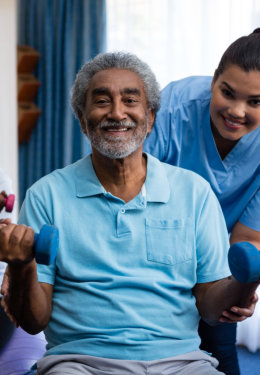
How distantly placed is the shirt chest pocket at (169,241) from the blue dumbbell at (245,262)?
A: 1.03 ft

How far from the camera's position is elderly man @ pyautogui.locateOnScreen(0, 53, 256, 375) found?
1.27 metres

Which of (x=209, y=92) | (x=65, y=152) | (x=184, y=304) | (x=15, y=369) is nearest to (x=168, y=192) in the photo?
(x=184, y=304)

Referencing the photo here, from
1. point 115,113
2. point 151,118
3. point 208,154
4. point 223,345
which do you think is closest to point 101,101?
point 115,113

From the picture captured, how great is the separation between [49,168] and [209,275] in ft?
8.24

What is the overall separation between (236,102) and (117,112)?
1.26 ft

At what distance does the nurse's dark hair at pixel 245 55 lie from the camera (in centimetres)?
149

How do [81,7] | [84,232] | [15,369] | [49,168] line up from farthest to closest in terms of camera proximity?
1. [49,168]
2. [81,7]
3. [15,369]
4. [84,232]

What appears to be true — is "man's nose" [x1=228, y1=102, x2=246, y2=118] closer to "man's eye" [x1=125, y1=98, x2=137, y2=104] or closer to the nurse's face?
the nurse's face

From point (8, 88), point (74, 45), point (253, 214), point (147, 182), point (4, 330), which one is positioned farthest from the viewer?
point (74, 45)

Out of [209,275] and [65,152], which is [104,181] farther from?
[65,152]

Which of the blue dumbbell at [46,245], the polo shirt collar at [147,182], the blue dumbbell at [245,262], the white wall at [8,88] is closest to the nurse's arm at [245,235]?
the polo shirt collar at [147,182]

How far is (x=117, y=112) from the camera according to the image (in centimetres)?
141

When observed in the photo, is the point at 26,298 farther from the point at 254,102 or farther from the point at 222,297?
the point at 254,102

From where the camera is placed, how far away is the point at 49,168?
3.74 m
